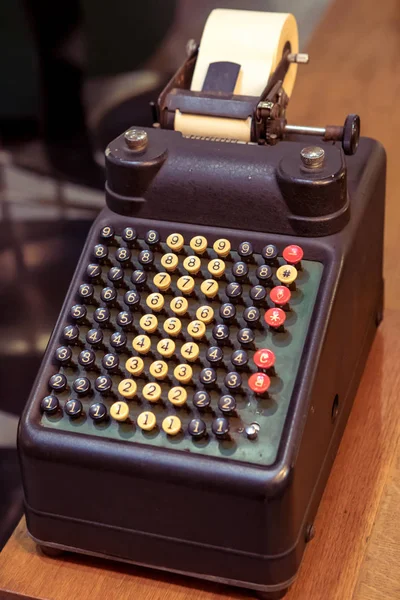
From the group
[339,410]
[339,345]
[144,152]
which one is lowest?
[339,410]

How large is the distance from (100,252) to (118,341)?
0.45 ft

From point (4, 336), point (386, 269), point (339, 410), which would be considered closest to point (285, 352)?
point (339, 410)

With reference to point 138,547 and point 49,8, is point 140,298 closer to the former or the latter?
point 138,547

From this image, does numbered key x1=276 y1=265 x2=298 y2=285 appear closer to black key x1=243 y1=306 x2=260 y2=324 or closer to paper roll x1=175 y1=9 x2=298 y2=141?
black key x1=243 y1=306 x2=260 y2=324

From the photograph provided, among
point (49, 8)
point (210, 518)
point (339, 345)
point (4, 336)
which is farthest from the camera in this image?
point (49, 8)

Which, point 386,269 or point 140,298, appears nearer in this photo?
point 140,298

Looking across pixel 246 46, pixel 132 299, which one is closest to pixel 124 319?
pixel 132 299

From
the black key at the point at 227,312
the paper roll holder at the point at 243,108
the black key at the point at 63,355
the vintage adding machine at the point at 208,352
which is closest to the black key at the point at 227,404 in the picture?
the vintage adding machine at the point at 208,352

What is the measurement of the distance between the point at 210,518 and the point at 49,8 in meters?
2.33

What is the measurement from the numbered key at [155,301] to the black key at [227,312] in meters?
0.08

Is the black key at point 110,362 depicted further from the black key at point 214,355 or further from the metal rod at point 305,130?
the metal rod at point 305,130

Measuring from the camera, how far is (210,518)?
102 centimetres

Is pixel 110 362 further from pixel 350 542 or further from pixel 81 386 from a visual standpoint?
pixel 350 542

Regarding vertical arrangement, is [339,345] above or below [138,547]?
above
